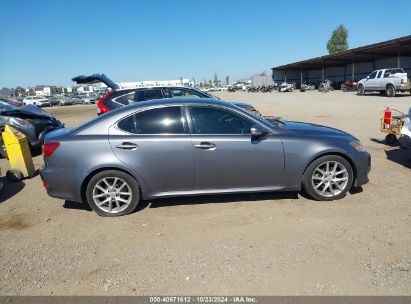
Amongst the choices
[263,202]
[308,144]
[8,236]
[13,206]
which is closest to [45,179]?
[8,236]

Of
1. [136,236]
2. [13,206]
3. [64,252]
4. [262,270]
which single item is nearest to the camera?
[262,270]

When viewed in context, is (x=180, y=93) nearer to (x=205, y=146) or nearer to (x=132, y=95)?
(x=132, y=95)

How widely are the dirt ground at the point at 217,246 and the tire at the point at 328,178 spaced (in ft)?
0.44

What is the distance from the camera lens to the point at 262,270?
3.11 m

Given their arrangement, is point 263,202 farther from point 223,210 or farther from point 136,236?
point 136,236

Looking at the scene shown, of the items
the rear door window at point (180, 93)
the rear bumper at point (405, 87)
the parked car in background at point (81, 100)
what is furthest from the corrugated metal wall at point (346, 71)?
the parked car in background at point (81, 100)

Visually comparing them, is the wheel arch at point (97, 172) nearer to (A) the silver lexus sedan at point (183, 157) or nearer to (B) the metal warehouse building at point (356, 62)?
(A) the silver lexus sedan at point (183, 157)

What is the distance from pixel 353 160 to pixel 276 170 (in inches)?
44.0

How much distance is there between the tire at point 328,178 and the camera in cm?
453

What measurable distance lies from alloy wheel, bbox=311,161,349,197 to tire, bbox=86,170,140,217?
8.08 feet

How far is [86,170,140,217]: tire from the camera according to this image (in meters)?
4.36

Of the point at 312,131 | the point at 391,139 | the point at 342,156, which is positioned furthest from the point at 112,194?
the point at 391,139

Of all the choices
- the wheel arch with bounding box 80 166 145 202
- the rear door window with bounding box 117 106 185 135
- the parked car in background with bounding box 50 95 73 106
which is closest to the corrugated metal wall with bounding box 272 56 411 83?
the parked car in background with bounding box 50 95 73 106

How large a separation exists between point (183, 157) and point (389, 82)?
25352 millimetres
